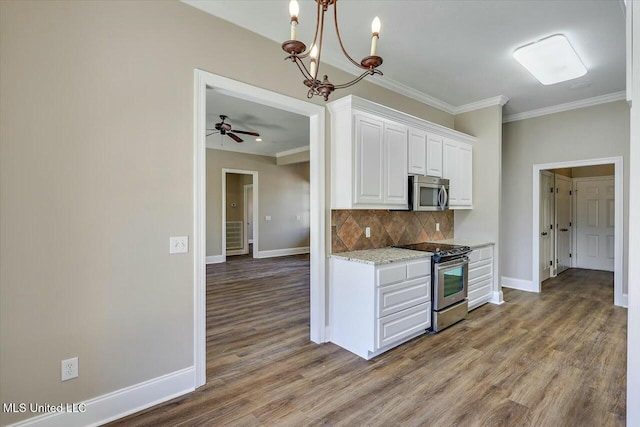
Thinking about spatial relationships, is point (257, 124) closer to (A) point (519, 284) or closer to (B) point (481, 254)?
(B) point (481, 254)

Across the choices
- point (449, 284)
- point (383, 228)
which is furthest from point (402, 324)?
point (383, 228)

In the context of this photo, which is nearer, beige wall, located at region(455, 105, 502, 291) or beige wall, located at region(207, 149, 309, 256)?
beige wall, located at region(455, 105, 502, 291)

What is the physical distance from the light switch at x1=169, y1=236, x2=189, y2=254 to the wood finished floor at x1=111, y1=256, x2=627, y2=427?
1067 millimetres

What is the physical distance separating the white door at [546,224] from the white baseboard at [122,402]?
5637 mm

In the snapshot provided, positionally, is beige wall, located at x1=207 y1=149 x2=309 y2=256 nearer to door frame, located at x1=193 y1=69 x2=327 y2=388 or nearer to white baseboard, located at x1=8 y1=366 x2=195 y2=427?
door frame, located at x1=193 y1=69 x2=327 y2=388

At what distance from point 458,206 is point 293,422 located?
3668mm

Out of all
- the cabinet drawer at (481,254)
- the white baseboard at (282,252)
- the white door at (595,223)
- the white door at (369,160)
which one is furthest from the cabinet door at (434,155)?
the white baseboard at (282,252)

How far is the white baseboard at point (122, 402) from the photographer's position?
186cm

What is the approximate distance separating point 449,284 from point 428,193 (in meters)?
1.12

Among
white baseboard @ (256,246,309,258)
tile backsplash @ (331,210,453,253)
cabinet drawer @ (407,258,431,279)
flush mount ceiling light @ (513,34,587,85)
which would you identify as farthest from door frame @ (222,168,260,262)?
flush mount ceiling light @ (513,34,587,85)

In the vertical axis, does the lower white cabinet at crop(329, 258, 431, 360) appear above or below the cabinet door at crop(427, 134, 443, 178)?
below

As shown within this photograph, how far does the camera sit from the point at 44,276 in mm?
1830

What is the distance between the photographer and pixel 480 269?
4.29m

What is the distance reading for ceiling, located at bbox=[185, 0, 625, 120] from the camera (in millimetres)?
2514
